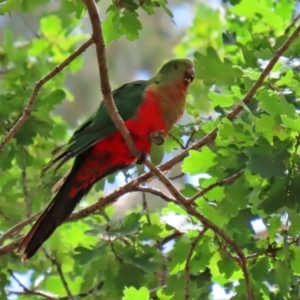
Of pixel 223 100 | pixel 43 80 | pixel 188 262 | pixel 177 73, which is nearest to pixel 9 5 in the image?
pixel 43 80

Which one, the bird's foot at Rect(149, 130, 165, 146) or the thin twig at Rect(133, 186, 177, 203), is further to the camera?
the bird's foot at Rect(149, 130, 165, 146)

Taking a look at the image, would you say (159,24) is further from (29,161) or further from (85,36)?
(29,161)

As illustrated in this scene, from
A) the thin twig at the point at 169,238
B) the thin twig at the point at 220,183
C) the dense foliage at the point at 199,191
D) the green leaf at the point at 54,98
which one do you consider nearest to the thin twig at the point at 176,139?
the dense foliage at the point at 199,191

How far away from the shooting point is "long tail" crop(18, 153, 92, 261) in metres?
1.86

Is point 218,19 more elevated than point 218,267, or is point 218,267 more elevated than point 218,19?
point 218,19

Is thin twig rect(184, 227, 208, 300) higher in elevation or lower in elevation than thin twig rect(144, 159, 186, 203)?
lower

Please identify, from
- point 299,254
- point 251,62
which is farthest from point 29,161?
point 299,254

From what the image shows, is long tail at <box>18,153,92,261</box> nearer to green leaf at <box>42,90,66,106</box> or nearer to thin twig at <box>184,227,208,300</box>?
green leaf at <box>42,90,66,106</box>

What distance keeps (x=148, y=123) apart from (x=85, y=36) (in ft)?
3.33

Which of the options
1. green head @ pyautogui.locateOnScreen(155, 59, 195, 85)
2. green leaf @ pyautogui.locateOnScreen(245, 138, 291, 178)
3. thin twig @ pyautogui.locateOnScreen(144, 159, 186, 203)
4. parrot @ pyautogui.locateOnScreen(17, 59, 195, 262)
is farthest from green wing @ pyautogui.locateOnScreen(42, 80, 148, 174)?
green leaf @ pyautogui.locateOnScreen(245, 138, 291, 178)

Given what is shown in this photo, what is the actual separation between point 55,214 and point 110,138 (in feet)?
1.05

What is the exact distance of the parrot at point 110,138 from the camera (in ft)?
6.36

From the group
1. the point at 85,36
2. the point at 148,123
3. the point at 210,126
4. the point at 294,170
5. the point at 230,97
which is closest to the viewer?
the point at 294,170

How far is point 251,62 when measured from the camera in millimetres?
2064
